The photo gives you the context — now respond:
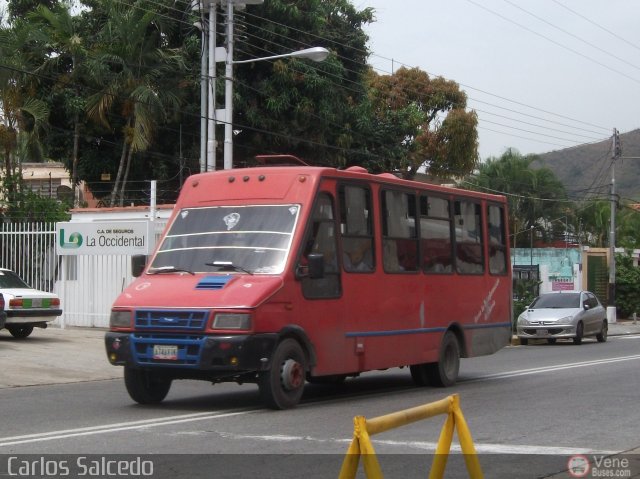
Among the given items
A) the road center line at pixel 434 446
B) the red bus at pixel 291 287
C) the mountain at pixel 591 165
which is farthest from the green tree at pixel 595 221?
the mountain at pixel 591 165

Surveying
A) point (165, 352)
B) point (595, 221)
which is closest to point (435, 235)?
point (165, 352)

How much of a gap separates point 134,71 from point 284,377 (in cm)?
1908

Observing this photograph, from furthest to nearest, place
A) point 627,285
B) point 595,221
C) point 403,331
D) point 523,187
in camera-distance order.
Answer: point 595,221, point 523,187, point 627,285, point 403,331

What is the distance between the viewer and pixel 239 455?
873 centimetres

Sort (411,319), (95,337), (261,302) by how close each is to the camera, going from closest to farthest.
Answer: (261,302), (411,319), (95,337)

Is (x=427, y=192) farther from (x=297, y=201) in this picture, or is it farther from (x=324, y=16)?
(x=324, y=16)

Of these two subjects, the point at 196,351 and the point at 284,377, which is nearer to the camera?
the point at 196,351

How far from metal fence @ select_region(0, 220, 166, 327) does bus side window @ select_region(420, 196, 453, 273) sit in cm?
935

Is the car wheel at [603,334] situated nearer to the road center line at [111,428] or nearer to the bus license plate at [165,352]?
the road center line at [111,428]

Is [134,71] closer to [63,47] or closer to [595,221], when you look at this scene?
[63,47]

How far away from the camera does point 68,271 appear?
24188 millimetres

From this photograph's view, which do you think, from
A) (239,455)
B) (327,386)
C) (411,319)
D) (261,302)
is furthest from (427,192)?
(239,455)

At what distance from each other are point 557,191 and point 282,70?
28.6m

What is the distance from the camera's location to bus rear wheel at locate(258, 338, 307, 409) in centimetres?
1140
